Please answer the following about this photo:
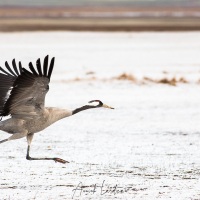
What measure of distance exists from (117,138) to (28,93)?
11.0ft

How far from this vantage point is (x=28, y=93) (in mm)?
7750

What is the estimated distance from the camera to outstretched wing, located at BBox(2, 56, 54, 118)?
746cm

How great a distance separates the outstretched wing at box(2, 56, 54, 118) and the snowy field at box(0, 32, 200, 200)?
0.69 m

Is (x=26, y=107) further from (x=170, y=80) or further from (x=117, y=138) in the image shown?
(x=170, y=80)

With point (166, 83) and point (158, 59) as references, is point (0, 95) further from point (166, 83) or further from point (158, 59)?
point (158, 59)

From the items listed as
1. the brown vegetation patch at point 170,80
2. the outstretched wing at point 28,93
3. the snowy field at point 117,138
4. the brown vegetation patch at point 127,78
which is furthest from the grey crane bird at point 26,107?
the brown vegetation patch at point 127,78

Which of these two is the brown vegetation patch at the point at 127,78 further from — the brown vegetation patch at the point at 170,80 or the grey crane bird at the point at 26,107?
the grey crane bird at the point at 26,107

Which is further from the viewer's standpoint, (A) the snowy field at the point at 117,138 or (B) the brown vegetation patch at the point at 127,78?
(B) the brown vegetation patch at the point at 127,78

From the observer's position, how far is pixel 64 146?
1016cm

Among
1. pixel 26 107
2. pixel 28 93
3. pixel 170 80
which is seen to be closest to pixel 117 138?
pixel 26 107

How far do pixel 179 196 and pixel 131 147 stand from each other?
9.23 feet

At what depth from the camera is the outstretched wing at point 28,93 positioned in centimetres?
746

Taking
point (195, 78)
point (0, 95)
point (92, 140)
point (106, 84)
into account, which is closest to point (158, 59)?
point (195, 78)

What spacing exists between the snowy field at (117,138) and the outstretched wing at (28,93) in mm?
693
